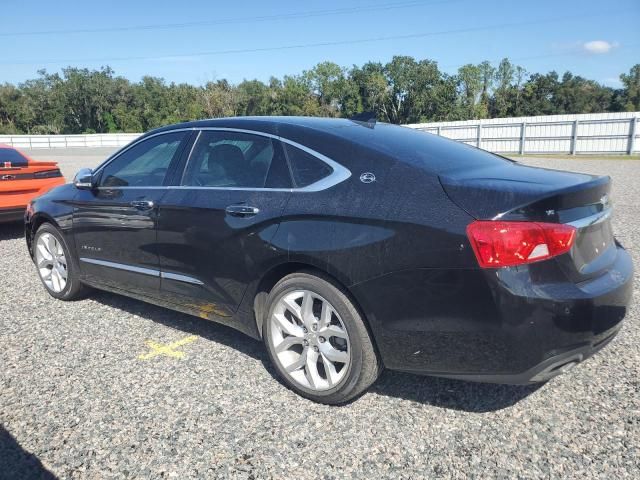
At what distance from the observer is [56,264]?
194 inches

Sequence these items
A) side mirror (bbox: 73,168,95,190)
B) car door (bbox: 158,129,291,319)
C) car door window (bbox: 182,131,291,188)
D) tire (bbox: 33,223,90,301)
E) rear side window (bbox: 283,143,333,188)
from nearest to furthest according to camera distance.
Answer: rear side window (bbox: 283,143,333,188)
car door (bbox: 158,129,291,319)
car door window (bbox: 182,131,291,188)
side mirror (bbox: 73,168,95,190)
tire (bbox: 33,223,90,301)

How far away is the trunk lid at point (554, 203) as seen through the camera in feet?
7.89

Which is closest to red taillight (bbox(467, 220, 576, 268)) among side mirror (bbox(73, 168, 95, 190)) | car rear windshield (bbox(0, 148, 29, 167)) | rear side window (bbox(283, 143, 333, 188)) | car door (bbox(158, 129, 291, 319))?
rear side window (bbox(283, 143, 333, 188))

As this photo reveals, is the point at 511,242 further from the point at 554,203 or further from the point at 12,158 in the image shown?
the point at 12,158

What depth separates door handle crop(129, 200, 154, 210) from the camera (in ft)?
12.6

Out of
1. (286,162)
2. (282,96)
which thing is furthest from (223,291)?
(282,96)

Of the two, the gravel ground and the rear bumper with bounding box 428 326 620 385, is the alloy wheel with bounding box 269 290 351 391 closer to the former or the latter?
the gravel ground

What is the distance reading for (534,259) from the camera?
7.73 ft

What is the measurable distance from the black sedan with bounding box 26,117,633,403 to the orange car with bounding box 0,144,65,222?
4430mm

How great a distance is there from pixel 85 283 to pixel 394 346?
3.19 metres

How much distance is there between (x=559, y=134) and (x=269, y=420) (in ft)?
87.2

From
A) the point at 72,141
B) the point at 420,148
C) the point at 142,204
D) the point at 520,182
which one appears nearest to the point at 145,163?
the point at 142,204

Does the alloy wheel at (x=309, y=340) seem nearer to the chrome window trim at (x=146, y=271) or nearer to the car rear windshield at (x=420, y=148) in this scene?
the chrome window trim at (x=146, y=271)

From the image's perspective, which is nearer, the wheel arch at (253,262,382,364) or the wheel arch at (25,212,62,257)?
the wheel arch at (253,262,382,364)
